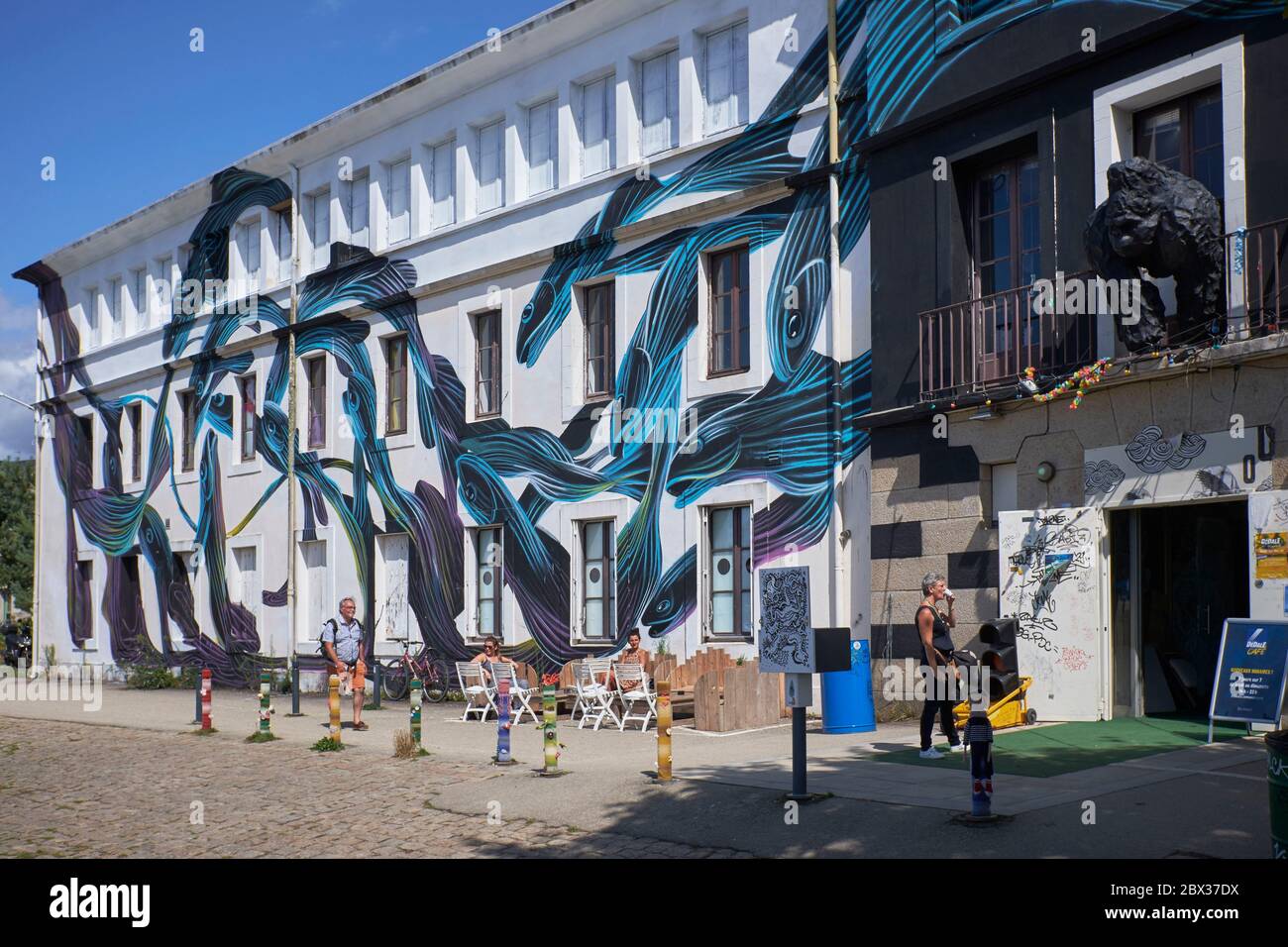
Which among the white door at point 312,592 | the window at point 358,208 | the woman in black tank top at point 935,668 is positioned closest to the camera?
the woman in black tank top at point 935,668

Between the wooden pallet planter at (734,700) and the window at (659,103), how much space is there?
834cm

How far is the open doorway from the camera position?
14.7 metres

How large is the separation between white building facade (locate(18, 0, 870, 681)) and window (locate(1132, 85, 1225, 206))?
3930mm

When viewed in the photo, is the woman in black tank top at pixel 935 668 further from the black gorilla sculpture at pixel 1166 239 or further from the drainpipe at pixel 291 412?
the drainpipe at pixel 291 412

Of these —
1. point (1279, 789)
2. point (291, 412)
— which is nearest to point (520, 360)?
point (291, 412)

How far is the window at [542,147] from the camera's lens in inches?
904

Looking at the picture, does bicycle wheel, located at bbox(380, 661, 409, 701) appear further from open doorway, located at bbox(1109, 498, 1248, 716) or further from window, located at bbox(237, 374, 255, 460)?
open doorway, located at bbox(1109, 498, 1248, 716)

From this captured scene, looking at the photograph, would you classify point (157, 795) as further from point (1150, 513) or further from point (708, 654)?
point (1150, 513)

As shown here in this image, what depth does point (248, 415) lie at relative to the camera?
30.1m

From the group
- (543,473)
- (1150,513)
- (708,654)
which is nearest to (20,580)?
(543,473)

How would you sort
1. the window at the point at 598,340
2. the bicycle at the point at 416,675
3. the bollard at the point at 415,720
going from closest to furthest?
the bollard at the point at 415,720, the window at the point at 598,340, the bicycle at the point at 416,675

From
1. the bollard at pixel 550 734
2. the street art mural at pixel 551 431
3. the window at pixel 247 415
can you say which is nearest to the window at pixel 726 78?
the street art mural at pixel 551 431

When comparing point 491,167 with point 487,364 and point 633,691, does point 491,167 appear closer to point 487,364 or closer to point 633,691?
point 487,364

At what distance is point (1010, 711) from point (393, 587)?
45.9 feet
